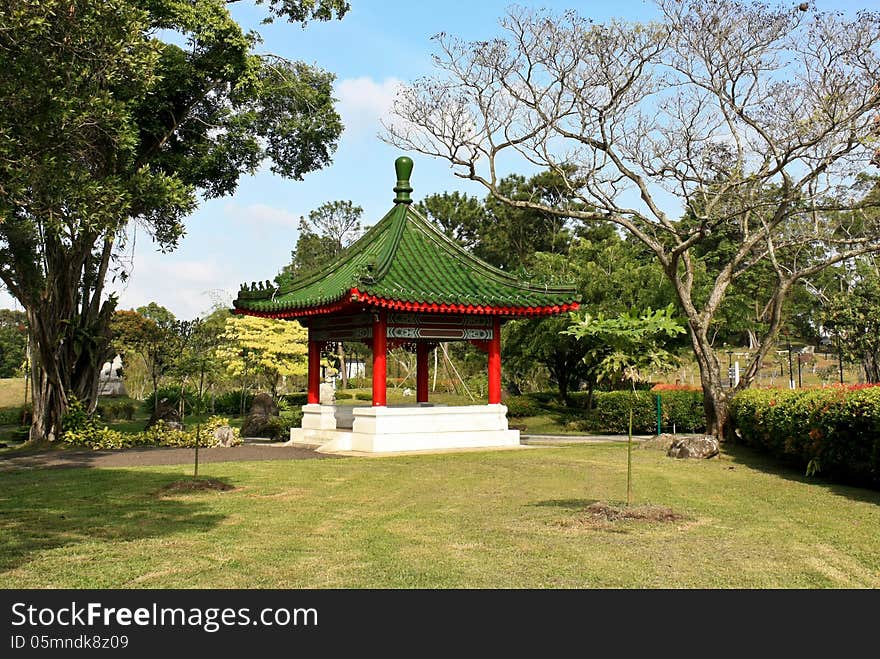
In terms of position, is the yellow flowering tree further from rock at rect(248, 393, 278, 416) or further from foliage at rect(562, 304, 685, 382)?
foliage at rect(562, 304, 685, 382)

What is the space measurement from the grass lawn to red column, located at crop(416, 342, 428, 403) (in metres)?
8.36

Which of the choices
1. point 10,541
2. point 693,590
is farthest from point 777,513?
point 10,541

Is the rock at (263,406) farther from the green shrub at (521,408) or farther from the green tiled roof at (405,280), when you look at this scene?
the green shrub at (521,408)

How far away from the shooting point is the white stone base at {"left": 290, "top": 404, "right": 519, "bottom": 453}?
53.8 ft

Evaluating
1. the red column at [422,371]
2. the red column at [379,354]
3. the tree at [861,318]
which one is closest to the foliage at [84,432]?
the red column at [379,354]

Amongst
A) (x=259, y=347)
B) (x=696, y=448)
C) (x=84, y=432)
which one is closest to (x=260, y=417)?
(x=84, y=432)

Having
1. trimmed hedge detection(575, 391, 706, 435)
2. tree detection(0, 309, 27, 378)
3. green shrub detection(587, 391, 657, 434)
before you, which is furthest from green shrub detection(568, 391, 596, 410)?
tree detection(0, 309, 27, 378)

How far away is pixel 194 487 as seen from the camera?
10359 millimetres

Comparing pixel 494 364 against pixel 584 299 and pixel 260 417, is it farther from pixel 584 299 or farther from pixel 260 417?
pixel 584 299

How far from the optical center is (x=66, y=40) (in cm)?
866

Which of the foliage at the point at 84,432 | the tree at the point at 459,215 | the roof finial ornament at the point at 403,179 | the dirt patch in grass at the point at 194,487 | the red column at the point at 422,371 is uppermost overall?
the tree at the point at 459,215

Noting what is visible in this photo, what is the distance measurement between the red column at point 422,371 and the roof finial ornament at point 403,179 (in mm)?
3857

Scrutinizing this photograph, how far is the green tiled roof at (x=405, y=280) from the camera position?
53.2 ft

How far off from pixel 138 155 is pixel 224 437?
6.90 meters
